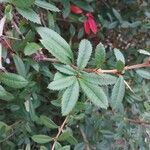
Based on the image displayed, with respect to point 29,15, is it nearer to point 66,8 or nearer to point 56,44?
point 56,44

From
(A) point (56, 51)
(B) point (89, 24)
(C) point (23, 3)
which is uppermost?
(C) point (23, 3)

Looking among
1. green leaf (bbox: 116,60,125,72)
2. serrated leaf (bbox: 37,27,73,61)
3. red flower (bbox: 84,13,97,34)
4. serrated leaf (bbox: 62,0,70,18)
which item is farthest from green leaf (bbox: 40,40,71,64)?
red flower (bbox: 84,13,97,34)

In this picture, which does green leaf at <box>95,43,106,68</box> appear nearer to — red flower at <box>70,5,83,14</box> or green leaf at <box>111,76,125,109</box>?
green leaf at <box>111,76,125,109</box>

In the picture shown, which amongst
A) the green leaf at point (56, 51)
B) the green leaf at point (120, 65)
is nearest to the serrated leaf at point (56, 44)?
the green leaf at point (56, 51)

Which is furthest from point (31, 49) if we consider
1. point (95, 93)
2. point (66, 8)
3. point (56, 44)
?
point (66, 8)

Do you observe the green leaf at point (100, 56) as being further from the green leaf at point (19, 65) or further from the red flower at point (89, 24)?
the red flower at point (89, 24)

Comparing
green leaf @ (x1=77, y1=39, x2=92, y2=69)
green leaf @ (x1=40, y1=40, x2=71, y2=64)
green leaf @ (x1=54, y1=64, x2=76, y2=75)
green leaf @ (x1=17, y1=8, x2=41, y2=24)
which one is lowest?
green leaf @ (x1=77, y1=39, x2=92, y2=69)

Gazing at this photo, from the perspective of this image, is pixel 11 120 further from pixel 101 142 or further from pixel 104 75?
pixel 104 75
